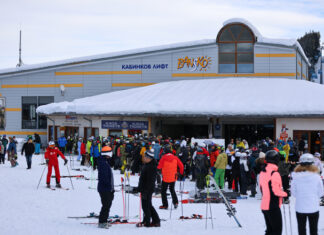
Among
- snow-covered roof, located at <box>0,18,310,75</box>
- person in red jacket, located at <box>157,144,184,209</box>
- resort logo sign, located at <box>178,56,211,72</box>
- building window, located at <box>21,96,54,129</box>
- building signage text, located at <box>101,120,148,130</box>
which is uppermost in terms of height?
snow-covered roof, located at <box>0,18,310,75</box>

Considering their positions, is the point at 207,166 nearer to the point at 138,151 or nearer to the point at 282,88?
the point at 138,151

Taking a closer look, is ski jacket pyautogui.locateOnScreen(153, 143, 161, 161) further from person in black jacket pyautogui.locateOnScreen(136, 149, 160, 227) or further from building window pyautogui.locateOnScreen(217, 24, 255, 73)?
building window pyautogui.locateOnScreen(217, 24, 255, 73)

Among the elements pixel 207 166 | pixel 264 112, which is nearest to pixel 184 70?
pixel 264 112

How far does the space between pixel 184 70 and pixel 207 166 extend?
59.6ft

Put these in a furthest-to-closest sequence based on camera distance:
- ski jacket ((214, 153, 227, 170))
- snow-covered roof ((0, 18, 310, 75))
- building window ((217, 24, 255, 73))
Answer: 1. building window ((217, 24, 255, 73))
2. snow-covered roof ((0, 18, 310, 75))
3. ski jacket ((214, 153, 227, 170))

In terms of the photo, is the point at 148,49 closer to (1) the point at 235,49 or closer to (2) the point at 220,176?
(1) the point at 235,49

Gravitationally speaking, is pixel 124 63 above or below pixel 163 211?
above

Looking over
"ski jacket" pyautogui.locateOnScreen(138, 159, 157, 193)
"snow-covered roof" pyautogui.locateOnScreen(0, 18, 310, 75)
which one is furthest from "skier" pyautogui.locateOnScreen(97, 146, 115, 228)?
"snow-covered roof" pyautogui.locateOnScreen(0, 18, 310, 75)

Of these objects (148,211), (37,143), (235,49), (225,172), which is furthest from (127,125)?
(148,211)

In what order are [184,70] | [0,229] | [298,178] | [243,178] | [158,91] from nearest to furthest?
[298,178] → [0,229] → [243,178] → [158,91] → [184,70]

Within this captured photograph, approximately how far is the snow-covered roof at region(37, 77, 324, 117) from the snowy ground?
10.5 metres

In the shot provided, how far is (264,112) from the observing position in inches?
951

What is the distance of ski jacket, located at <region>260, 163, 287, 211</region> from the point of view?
6.68 metres

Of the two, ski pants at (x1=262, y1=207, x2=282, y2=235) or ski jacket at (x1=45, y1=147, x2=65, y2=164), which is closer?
ski pants at (x1=262, y1=207, x2=282, y2=235)
